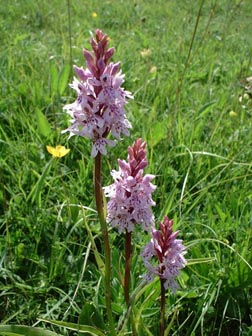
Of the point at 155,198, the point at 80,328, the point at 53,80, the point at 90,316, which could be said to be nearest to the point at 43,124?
the point at 53,80

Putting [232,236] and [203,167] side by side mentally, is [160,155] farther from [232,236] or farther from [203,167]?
[232,236]

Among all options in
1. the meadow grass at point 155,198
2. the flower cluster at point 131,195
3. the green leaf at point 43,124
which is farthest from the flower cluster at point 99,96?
the green leaf at point 43,124

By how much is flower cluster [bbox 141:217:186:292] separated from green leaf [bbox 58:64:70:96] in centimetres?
170

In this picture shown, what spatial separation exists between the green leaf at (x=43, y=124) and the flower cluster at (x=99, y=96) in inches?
49.5

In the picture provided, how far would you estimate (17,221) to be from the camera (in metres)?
1.78

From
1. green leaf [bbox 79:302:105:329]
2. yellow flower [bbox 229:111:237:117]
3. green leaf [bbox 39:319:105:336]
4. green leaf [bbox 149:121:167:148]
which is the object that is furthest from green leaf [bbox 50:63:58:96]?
green leaf [bbox 39:319:105:336]

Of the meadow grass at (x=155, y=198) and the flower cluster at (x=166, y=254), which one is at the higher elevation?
the flower cluster at (x=166, y=254)

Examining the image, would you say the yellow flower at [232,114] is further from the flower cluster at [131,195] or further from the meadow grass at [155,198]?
the flower cluster at [131,195]

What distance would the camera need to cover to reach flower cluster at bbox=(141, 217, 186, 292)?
1.16 m

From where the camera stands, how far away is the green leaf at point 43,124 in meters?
2.26

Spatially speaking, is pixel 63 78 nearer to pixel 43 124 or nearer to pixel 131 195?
pixel 43 124

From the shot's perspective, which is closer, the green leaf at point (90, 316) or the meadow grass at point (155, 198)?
the green leaf at point (90, 316)

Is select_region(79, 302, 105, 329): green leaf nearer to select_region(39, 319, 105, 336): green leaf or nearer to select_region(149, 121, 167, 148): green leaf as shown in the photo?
select_region(39, 319, 105, 336): green leaf

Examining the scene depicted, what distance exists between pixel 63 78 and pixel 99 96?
177cm
